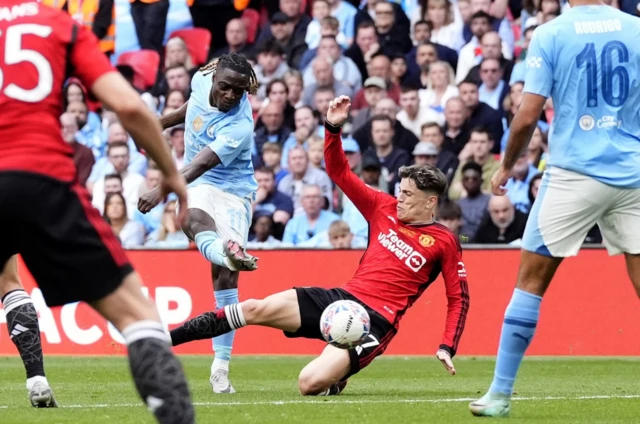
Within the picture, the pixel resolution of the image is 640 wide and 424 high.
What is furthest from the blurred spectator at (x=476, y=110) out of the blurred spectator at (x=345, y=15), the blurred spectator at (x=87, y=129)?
the blurred spectator at (x=87, y=129)

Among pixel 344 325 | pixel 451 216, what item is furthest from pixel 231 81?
pixel 451 216

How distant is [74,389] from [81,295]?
181 inches

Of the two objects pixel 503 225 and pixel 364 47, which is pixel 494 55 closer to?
pixel 364 47

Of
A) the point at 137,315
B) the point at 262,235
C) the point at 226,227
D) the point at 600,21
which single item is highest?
the point at 600,21

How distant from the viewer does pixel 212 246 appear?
8.88 metres

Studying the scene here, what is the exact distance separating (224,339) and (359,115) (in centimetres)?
684

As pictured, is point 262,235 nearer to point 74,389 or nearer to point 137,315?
point 74,389

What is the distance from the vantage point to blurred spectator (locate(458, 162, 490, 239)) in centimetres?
1400

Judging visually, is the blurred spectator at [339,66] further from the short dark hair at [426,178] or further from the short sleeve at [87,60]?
the short sleeve at [87,60]

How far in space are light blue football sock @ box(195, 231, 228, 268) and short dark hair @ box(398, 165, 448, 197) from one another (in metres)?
1.38

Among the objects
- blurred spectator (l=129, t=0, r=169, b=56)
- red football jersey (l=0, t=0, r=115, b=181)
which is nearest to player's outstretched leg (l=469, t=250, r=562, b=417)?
red football jersey (l=0, t=0, r=115, b=181)

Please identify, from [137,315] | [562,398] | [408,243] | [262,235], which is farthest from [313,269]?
[137,315]

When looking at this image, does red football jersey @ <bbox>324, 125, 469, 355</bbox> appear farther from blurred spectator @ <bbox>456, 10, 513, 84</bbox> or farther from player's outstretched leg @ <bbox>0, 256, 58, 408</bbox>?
blurred spectator @ <bbox>456, 10, 513, 84</bbox>

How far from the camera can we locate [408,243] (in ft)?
28.7
